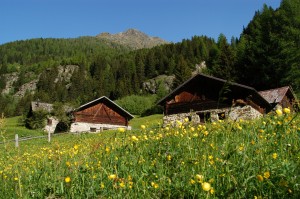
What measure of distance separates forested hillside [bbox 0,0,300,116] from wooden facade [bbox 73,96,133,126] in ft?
66.6

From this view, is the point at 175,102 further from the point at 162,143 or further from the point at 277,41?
the point at 162,143

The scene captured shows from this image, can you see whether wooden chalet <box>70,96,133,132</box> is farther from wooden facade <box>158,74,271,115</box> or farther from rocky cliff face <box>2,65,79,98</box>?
rocky cliff face <box>2,65,79,98</box>

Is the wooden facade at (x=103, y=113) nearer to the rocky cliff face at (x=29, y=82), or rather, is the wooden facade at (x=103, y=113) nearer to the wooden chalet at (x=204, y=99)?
the wooden chalet at (x=204, y=99)

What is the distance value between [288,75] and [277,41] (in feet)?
19.6

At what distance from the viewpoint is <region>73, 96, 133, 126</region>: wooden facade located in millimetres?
51312

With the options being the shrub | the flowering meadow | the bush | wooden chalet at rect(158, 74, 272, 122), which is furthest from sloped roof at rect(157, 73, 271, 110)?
the shrub

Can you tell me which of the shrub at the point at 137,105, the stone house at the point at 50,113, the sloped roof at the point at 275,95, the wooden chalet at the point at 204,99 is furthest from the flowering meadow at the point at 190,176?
the shrub at the point at 137,105

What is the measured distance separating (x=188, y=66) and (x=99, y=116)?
64.7 meters

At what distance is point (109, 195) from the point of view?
300 cm

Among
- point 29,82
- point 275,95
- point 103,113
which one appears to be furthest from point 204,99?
point 29,82

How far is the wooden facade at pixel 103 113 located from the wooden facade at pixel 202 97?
15252 mm

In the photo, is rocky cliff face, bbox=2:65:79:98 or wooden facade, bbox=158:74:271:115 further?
rocky cliff face, bbox=2:65:79:98

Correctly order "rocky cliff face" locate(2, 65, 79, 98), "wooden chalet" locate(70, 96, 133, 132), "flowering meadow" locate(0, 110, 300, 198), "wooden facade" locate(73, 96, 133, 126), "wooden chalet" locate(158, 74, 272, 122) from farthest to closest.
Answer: "rocky cliff face" locate(2, 65, 79, 98) < "wooden facade" locate(73, 96, 133, 126) < "wooden chalet" locate(70, 96, 133, 132) < "wooden chalet" locate(158, 74, 272, 122) < "flowering meadow" locate(0, 110, 300, 198)

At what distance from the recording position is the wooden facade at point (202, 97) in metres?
33.6
